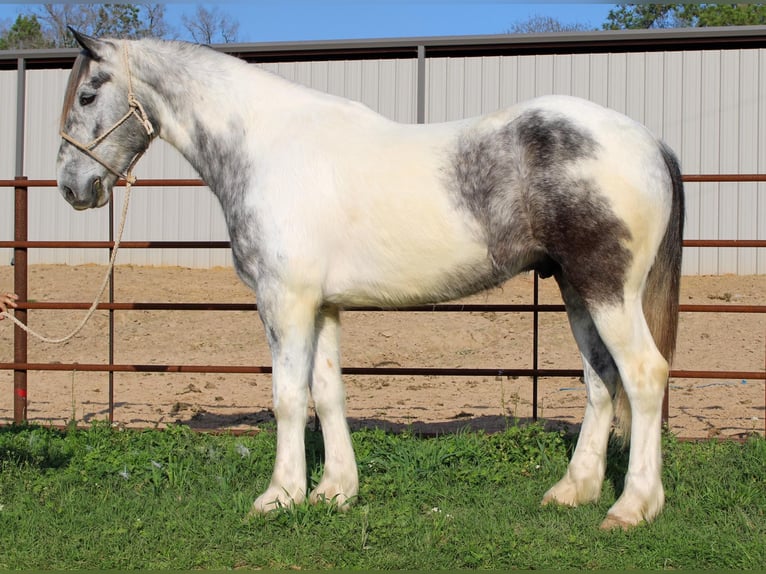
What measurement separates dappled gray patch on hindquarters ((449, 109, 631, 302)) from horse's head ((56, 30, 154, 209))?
1.79 m

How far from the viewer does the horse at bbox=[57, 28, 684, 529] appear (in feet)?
12.6

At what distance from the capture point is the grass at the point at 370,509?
3.52 meters

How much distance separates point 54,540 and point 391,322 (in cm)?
963

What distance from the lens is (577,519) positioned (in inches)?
156

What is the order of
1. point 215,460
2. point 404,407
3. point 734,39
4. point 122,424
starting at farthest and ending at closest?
point 734,39, point 404,407, point 122,424, point 215,460

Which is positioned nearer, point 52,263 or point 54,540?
point 54,540

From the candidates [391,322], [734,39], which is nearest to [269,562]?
[734,39]

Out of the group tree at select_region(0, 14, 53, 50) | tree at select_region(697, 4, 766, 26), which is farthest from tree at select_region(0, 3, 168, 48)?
tree at select_region(697, 4, 766, 26)

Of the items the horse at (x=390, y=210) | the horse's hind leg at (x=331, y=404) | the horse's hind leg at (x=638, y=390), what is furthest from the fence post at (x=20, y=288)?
the horse's hind leg at (x=638, y=390)

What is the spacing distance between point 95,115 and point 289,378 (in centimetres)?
172

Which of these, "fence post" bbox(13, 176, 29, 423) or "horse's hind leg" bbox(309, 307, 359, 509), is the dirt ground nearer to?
"fence post" bbox(13, 176, 29, 423)

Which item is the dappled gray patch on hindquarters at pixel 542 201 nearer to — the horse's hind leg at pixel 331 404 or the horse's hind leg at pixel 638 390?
the horse's hind leg at pixel 638 390

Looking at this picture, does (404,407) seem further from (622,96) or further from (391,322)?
(622,96)

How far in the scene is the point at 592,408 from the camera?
14.5 feet
